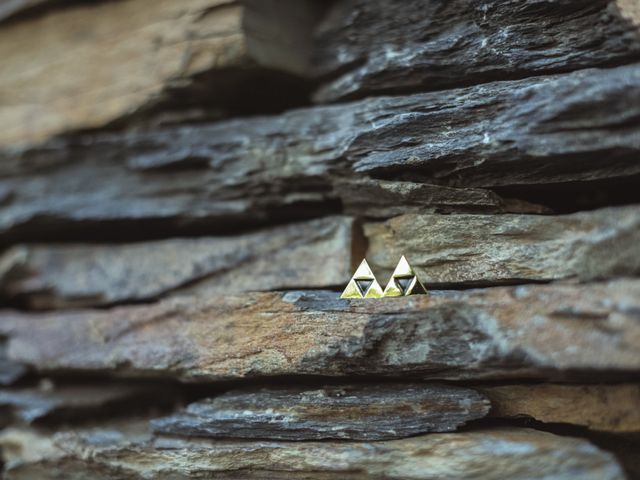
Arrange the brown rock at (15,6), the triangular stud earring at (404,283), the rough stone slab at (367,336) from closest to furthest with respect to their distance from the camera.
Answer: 1. the rough stone slab at (367,336)
2. the triangular stud earring at (404,283)
3. the brown rock at (15,6)

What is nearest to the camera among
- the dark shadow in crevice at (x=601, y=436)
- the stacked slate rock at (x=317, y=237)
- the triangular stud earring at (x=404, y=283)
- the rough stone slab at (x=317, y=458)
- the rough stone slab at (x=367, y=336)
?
the rough stone slab at (x=367, y=336)

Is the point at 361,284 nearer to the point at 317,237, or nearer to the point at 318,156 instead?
the point at 317,237

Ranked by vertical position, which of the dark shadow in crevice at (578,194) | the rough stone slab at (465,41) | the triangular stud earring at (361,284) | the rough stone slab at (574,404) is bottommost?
the rough stone slab at (574,404)

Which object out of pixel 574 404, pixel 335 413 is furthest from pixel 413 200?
pixel 574 404

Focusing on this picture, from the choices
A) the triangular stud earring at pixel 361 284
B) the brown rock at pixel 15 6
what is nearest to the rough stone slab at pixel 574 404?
the triangular stud earring at pixel 361 284

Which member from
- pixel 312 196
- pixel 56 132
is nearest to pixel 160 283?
pixel 312 196

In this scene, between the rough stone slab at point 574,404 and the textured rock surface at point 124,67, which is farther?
the textured rock surface at point 124,67

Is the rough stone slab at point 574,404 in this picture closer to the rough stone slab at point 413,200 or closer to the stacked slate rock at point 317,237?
the stacked slate rock at point 317,237
